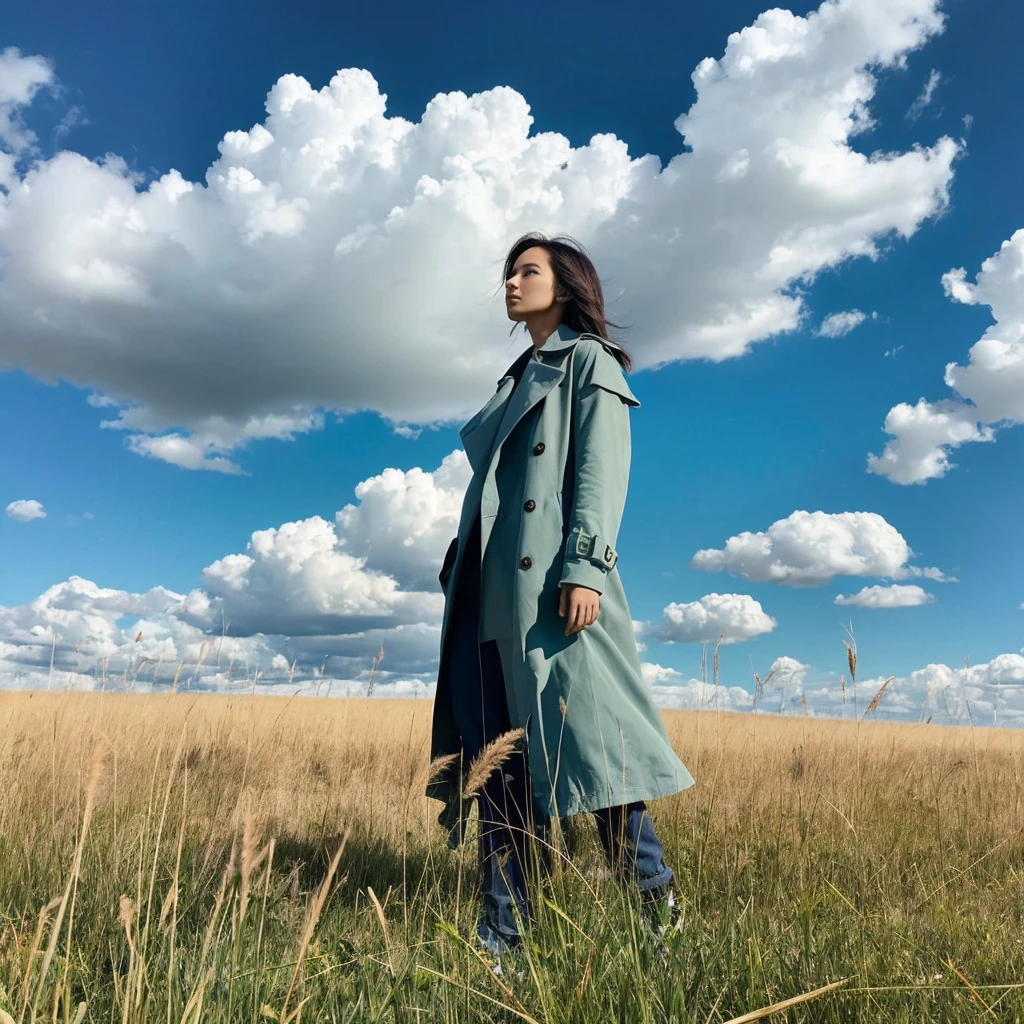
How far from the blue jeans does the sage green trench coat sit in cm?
8

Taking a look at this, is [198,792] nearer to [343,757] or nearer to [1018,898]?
[343,757]

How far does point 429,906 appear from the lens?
9.49 ft

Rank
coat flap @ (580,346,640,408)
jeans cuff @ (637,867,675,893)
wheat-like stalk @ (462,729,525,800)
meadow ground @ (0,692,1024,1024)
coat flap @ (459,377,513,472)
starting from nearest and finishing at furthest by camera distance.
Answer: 1. meadow ground @ (0,692,1024,1024)
2. wheat-like stalk @ (462,729,525,800)
3. jeans cuff @ (637,867,675,893)
4. coat flap @ (580,346,640,408)
5. coat flap @ (459,377,513,472)

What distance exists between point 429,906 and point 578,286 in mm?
2362

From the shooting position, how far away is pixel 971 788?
6.28 metres

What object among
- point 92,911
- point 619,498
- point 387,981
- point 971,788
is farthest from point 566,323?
point 971,788

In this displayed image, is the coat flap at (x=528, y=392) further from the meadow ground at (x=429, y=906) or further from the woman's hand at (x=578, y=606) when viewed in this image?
the meadow ground at (x=429, y=906)

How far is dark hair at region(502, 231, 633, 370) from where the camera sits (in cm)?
327

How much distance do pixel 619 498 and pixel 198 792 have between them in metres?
3.96

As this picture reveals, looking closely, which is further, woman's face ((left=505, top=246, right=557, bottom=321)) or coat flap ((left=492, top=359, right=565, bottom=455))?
woman's face ((left=505, top=246, right=557, bottom=321))

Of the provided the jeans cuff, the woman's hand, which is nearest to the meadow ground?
the jeans cuff

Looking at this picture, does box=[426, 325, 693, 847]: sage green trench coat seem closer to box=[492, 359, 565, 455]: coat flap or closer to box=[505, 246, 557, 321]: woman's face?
box=[492, 359, 565, 455]: coat flap

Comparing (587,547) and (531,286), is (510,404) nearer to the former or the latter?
A: (531,286)

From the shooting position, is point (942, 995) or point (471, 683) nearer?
point (942, 995)
